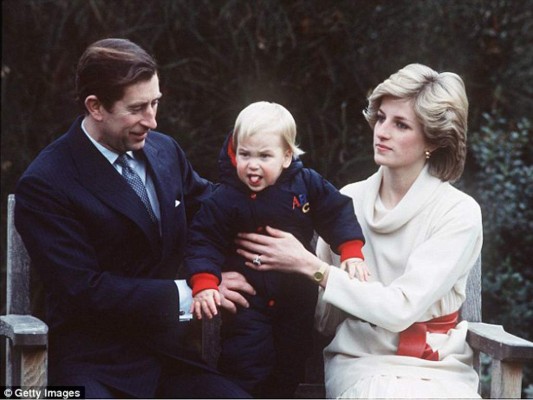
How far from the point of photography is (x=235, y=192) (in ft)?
13.7

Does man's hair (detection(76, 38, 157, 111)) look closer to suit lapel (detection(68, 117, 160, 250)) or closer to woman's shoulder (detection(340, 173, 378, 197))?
suit lapel (detection(68, 117, 160, 250))

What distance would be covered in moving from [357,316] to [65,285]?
1.07 metres

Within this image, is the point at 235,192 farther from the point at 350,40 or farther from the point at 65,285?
the point at 350,40

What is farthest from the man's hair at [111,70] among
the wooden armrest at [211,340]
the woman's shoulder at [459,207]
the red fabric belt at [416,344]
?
the red fabric belt at [416,344]

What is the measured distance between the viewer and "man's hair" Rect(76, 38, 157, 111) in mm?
4082

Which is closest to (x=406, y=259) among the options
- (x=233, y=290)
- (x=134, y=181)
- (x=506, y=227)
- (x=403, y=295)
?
(x=403, y=295)

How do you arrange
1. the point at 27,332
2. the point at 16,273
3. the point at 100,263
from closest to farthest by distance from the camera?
the point at 27,332 → the point at 100,263 → the point at 16,273

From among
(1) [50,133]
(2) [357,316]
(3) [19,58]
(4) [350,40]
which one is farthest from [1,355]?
(2) [357,316]

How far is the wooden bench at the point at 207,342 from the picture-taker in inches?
153

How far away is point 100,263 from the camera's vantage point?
13.6 feet

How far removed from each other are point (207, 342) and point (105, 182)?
0.97 meters

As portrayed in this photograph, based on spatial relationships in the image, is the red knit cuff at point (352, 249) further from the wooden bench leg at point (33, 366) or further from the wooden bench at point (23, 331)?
the wooden bench leg at point (33, 366)

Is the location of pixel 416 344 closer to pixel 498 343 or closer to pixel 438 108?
pixel 498 343

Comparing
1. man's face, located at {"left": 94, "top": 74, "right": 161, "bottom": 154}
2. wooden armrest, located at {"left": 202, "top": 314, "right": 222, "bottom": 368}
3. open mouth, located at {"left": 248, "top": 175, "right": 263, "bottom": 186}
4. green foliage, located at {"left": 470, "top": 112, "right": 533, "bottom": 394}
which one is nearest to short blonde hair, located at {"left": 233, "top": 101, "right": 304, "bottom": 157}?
open mouth, located at {"left": 248, "top": 175, "right": 263, "bottom": 186}
